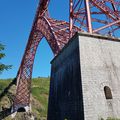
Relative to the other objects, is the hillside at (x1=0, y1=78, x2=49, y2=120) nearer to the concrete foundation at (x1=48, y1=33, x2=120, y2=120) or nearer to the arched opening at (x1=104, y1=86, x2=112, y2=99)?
the concrete foundation at (x1=48, y1=33, x2=120, y2=120)

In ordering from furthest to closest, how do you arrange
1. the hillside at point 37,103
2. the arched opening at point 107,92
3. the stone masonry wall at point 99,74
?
the hillside at point 37,103 < the arched opening at point 107,92 < the stone masonry wall at point 99,74

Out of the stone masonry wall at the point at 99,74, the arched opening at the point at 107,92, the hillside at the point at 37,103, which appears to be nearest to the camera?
the stone masonry wall at the point at 99,74

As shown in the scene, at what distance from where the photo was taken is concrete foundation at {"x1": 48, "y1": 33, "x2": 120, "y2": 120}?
22.4 feet

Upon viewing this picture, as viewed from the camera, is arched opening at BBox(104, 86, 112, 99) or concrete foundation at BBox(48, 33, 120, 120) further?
arched opening at BBox(104, 86, 112, 99)

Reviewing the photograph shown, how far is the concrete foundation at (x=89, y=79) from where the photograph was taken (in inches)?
269

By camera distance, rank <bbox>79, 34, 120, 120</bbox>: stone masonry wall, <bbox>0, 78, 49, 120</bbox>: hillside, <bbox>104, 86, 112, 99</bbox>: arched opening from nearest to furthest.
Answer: <bbox>79, 34, 120, 120</bbox>: stone masonry wall → <bbox>104, 86, 112, 99</bbox>: arched opening → <bbox>0, 78, 49, 120</bbox>: hillside

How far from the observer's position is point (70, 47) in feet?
28.1

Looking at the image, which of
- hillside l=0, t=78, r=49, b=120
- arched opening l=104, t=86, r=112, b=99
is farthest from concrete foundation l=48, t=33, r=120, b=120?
hillside l=0, t=78, r=49, b=120

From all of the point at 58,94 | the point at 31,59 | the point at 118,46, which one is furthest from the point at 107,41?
the point at 31,59

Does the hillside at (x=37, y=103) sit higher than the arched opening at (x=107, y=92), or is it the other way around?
the hillside at (x=37, y=103)

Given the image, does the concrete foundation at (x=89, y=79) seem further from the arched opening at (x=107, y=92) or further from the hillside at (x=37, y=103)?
the hillside at (x=37, y=103)

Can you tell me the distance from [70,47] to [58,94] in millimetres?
2430

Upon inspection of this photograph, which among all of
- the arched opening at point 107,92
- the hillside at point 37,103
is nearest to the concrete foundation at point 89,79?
the arched opening at point 107,92

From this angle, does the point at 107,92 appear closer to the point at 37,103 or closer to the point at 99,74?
the point at 99,74
